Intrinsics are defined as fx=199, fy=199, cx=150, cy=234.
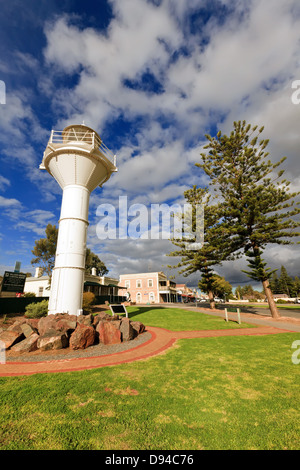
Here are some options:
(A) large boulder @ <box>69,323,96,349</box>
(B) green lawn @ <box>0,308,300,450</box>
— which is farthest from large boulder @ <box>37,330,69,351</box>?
(B) green lawn @ <box>0,308,300,450</box>

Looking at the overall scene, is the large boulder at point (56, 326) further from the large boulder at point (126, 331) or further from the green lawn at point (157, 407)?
the green lawn at point (157, 407)

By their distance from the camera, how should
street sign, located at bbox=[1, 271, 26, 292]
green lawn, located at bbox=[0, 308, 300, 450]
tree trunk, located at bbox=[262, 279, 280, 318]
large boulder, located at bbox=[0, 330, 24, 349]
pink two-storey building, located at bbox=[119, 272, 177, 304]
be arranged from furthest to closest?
pink two-storey building, located at bbox=[119, 272, 177, 304] → tree trunk, located at bbox=[262, 279, 280, 318] → street sign, located at bbox=[1, 271, 26, 292] → large boulder, located at bbox=[0, 330, 24, 349] → green lawn, located at bbox=[0, 308, 300, 450]

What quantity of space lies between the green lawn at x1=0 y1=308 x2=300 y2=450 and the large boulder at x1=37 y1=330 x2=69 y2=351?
2529mm

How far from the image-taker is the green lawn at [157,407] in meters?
3.00

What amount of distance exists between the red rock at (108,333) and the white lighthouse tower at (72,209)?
4279mm

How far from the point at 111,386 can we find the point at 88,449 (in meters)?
2.06

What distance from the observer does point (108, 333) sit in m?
8.95

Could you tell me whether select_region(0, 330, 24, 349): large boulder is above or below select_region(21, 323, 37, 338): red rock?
below

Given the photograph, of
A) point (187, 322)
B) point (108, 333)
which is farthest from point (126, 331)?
point (187, 322)

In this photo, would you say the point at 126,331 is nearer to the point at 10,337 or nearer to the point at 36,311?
the point at 10,337

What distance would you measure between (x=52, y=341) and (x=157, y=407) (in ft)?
18.5

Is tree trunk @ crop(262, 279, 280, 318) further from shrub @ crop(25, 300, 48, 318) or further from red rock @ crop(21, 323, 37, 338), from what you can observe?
shrub @ crop(25, 300, 48, 318)

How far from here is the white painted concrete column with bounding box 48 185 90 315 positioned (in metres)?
12.5

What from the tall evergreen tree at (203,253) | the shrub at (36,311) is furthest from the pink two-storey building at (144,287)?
the shrub at (36,311)
